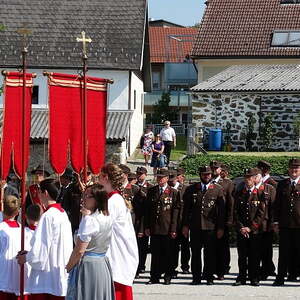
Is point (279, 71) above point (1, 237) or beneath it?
above

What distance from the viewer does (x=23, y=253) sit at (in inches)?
396

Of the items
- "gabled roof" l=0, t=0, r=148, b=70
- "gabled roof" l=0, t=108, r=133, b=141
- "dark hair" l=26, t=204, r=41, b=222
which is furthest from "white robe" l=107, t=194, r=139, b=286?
"gabled roof" l=0, t=0, r=148, b=70

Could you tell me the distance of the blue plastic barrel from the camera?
3406 centimetres

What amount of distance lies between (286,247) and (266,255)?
1.62 ft

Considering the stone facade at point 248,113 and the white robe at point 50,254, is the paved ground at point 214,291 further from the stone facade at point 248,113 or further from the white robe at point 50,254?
the stone facade at point 248,113

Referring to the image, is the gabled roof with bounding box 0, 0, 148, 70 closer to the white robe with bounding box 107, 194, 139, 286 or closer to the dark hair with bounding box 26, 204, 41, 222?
the dark hair with bounding box 26, 204, 41, 222

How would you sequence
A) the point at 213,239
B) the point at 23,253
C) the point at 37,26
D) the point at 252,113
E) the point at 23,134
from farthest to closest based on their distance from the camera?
1. the point at 37,26
2. the point at 252,113
3. the point at 213,239
4. the point at 23,134
5. the point at 23,253

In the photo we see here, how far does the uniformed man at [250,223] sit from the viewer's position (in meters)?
14.6

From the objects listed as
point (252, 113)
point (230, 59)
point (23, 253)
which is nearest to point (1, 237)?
point (23, 253)

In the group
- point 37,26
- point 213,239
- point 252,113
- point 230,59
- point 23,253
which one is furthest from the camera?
point 230,59

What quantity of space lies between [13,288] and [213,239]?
204 inches

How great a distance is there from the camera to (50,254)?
388 inches

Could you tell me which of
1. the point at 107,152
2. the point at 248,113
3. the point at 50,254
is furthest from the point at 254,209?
the point at 248,113

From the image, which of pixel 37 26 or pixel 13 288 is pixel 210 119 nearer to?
pixel 37 26
